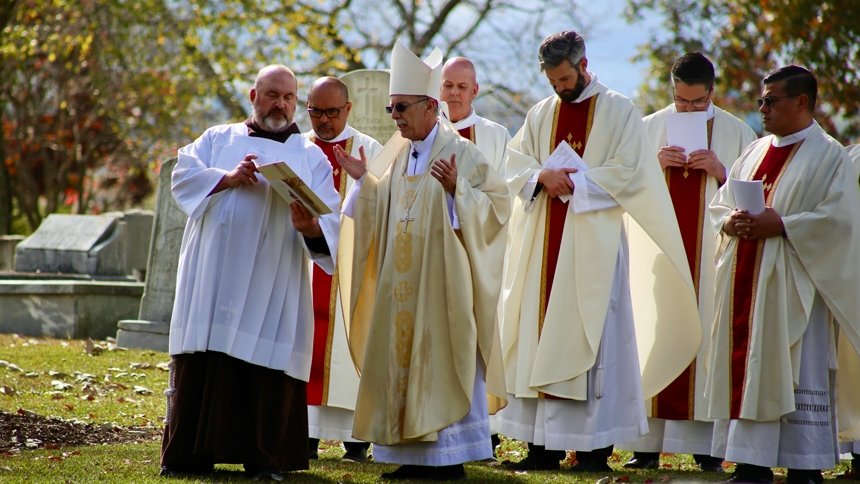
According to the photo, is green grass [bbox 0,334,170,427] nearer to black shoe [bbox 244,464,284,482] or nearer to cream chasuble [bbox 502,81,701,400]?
black shoe [bbox 244,464,284,482]

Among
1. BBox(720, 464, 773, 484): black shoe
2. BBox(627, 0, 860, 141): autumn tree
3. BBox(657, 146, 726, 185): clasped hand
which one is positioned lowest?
BBox(720, 464, 773, 484): black shoe

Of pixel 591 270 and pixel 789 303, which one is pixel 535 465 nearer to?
pixel 591 270

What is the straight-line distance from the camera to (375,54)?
2069 cm

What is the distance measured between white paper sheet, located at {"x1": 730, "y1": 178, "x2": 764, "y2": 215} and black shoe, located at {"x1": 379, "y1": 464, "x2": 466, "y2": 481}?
2044 mm

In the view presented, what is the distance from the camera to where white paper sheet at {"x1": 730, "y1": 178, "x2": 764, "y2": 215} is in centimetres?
518

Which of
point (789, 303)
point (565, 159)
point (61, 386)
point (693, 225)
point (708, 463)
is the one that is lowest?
point (61, 386)

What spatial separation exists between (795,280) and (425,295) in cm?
198

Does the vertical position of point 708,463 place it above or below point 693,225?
below

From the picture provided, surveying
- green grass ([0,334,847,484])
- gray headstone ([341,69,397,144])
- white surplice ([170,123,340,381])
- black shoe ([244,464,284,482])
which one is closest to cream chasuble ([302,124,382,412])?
green grass ([0,334,847,484])

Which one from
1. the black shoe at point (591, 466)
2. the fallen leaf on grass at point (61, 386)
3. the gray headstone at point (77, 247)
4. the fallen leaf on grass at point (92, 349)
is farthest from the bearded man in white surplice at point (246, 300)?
the gray headstone at point (77, 247)

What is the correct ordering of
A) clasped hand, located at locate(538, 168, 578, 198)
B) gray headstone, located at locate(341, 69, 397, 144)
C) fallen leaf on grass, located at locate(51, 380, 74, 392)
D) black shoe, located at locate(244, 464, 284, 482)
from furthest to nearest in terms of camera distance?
gray headstone, located at locate(341, 69, 397, 144) → fallen leaf on grass, located at locate(51, 380, 74, 392) → clasped hand, located at locate(538, 168, 578, 198) → black shoe, located at locate(244, 464, 284, 482)

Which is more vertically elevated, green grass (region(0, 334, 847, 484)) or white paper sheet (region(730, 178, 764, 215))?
white paper sheet (region(730, 178, 764, 215))

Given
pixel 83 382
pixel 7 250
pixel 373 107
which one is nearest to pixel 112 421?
pixel 83 382

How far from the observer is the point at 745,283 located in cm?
546
